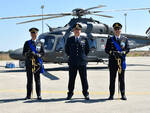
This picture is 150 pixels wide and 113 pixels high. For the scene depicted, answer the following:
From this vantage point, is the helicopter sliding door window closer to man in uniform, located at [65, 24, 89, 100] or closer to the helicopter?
the helicopter

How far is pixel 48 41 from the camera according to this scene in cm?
1306

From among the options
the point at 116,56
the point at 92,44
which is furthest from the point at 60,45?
the point at 116,56

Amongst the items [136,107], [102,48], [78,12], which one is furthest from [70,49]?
[102,48]

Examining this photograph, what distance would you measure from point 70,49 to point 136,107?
7.15 feet

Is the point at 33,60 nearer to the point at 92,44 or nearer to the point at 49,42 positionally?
the point at 49,42

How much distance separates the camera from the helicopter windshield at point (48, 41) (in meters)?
12.9

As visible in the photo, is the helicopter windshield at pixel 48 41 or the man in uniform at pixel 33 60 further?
the helicopter windshield at pixel 48 41

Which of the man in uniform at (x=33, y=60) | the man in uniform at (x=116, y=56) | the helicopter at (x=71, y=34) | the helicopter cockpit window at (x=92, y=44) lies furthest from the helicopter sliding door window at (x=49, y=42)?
the man in uniform at (x=116, y=56)

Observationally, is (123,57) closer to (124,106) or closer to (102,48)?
(124,106)

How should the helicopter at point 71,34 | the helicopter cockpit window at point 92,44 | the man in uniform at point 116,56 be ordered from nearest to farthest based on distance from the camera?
1. the man in uniform at point 116,56
2. the helicopter at point 71,34
3. the helicopter cockpit window at point 92,44

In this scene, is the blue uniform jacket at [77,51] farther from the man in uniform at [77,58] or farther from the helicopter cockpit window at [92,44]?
the helicopter cockpit window at [92,44]

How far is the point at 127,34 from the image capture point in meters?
16.2

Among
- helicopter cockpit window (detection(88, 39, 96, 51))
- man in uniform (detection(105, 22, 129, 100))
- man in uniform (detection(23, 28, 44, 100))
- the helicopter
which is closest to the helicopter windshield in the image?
the helicopter

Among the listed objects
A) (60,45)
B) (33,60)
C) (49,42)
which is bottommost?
(33,60)
